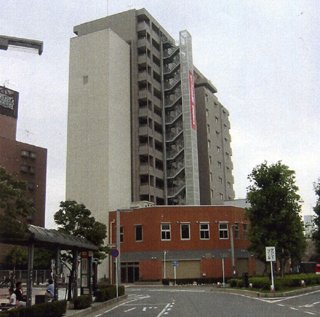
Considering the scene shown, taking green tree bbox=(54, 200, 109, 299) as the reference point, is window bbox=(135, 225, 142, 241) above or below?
above

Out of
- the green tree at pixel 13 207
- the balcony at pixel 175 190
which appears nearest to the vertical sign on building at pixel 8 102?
the balcony at pixel 175 190

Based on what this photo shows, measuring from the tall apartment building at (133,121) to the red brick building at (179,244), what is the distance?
21.8 ft

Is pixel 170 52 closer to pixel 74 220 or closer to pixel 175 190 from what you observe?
pixel 175 190

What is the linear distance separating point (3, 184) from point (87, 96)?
6021cm

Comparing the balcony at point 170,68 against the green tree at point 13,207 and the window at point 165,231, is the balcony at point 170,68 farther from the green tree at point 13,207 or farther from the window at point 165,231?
the green tree at point 13,207

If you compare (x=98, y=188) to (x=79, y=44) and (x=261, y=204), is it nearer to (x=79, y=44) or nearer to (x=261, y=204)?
(x=79, y=44)

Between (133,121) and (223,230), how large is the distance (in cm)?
2333

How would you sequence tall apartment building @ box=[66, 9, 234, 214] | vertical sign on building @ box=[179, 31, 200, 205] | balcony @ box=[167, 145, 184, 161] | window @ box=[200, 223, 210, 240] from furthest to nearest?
balcony @ box=[167, 145, 184, 161] → vertical sign on building @ box=[179, 31, 200, 205] → tall apartment building @ box=[66, 9, 234, 214] → window @ box=[200, 223, 210, 240]

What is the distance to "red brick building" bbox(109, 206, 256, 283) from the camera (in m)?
62.2

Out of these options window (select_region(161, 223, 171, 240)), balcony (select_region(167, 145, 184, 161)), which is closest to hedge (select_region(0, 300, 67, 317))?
window (select_region(161, 223, 171, 240))

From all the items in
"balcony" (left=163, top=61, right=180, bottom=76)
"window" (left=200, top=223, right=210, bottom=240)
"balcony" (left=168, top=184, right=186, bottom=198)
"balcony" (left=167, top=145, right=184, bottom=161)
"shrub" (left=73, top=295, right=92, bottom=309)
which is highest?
"balcony" (left=163, top=61, right=180, bottom=76)

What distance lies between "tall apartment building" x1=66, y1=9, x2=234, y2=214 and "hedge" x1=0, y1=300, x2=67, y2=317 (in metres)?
47.6

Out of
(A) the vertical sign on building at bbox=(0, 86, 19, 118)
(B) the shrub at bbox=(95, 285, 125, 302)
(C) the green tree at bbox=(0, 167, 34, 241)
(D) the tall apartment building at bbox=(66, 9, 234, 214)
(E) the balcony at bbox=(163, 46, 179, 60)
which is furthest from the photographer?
(A) the vertical sign on building at bbox=(0, 86, 19, 118)

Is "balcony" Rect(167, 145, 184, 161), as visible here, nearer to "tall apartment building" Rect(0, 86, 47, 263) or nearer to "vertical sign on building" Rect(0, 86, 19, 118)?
"tall apartment building" Rect(0, 86, 47, 263)
